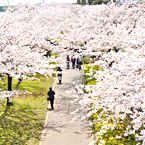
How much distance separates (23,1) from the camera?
31906 mm

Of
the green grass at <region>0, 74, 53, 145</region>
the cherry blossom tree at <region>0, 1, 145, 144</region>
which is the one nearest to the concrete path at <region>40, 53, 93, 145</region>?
the green grass at <region>0, 74, 53, 145</region>

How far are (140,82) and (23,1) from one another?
102ft

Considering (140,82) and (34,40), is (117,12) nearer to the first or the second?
(34,40)

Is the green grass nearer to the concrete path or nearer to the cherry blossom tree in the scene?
the concrete path

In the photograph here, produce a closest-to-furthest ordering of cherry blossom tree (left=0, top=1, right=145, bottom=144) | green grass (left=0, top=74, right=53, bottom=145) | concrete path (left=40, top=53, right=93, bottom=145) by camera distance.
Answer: cherry blossom tree (left=0, top=1, right=145, bottom=144)
concrete path (left=40, top=53, right=93, bottom=145)
green grass (left=0, top=74, right=53, bottom=145)

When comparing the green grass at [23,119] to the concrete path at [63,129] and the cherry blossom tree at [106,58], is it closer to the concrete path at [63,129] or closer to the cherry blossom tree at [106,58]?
the concrete path at [63,129]

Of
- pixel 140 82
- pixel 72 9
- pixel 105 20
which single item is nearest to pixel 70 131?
pixel 140 82

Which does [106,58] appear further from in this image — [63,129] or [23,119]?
[23,119]

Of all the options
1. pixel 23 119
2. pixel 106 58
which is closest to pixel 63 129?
pixel 23 119

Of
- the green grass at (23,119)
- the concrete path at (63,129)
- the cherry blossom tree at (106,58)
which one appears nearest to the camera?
the cherry blossom tree at (106,58)

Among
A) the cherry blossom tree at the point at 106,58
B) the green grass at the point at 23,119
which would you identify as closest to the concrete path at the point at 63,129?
the green grass at the point at 23,119

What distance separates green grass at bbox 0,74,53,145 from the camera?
9.23 meters

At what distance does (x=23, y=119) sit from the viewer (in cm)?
1112

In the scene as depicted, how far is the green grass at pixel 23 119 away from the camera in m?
9.23
